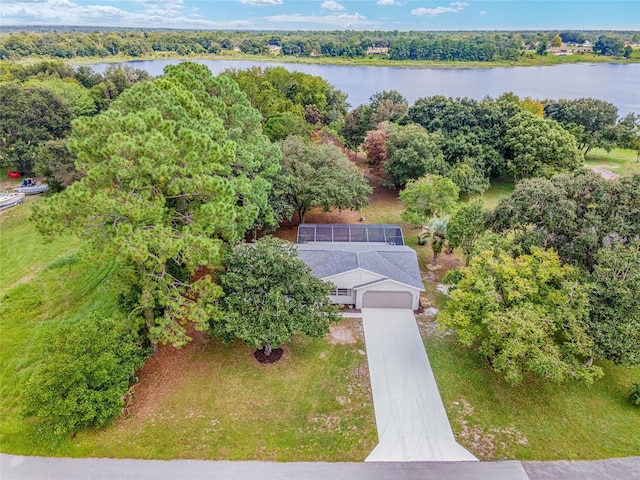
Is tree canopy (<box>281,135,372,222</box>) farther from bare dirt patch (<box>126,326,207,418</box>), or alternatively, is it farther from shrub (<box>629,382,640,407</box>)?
shrub (<box>629,382,640,407</box>)

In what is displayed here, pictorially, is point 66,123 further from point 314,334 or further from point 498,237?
point 498,237

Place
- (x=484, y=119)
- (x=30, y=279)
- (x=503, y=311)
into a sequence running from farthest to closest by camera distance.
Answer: (x=484, y=119)
(x=30, y=279)
(x=503, y=311)

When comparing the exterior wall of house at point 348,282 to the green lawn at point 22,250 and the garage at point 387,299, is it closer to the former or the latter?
the garage at point 387,299

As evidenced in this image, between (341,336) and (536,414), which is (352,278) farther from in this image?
(536,414)

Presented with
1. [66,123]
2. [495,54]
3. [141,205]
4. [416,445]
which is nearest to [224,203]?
[141,205]

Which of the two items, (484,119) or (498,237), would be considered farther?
(484,119)
